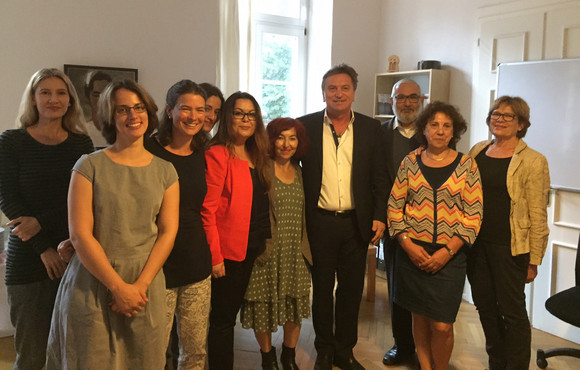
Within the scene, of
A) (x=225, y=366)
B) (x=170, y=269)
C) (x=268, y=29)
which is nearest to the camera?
(x=170, y=269)

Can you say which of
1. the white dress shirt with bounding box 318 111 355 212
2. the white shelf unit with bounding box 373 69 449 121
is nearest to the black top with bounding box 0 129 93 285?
the white dress shirt with bounding box 318 111 355 212

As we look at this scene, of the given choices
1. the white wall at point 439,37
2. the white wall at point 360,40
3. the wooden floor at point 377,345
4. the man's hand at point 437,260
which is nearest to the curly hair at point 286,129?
the man's hand at point 437,260

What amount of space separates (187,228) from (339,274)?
107cm

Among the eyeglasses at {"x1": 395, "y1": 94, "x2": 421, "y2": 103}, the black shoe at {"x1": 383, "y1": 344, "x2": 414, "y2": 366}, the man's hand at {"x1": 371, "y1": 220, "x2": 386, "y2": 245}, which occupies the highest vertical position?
A: the eyeglasses at {"x1": 395, "y1": 94, "x2": 421, "y2": 103}

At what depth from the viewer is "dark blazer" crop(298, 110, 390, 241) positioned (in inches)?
99.7

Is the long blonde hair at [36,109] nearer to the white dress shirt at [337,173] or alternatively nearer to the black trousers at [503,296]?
the white dress shirt at [337,173]

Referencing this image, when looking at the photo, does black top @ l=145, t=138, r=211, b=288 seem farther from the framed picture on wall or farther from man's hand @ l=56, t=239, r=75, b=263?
the framed picture on wall

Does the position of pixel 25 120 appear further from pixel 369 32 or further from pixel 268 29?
pixel 369 32

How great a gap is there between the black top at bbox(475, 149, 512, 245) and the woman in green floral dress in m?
0.93

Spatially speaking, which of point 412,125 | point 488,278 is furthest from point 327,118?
point 488,278

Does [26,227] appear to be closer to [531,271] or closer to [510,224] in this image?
[510,224]

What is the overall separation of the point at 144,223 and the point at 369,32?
13.6 feet

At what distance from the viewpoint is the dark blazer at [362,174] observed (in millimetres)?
2531

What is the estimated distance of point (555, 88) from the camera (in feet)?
11.0
